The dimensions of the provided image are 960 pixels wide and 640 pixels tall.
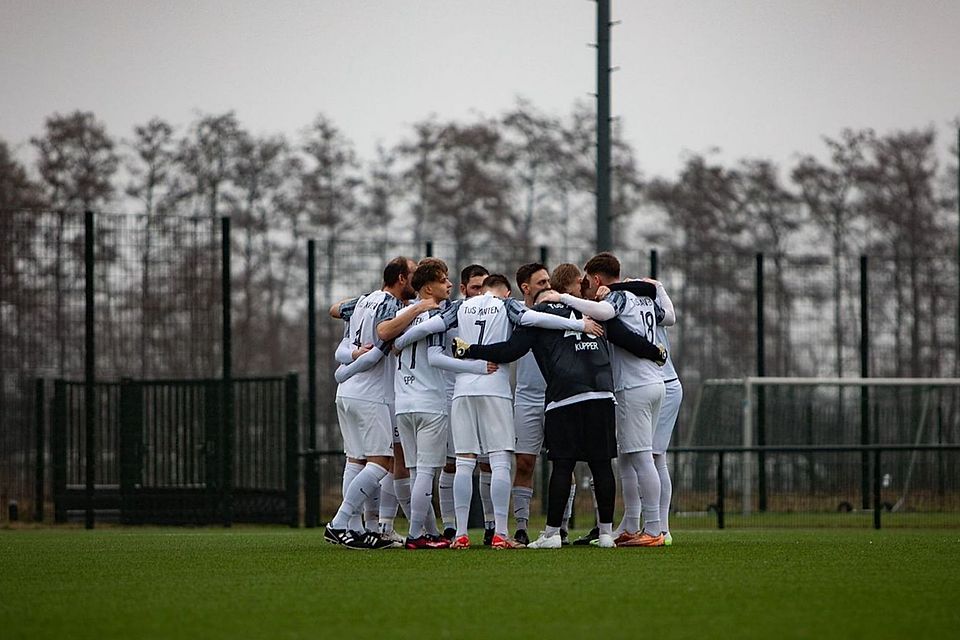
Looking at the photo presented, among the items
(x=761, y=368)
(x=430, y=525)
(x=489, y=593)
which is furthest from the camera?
(x=761, y=368)

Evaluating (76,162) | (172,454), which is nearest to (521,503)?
(172,454)

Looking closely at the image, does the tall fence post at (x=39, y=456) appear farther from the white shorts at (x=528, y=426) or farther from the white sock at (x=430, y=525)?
the white shorts at (x=528, y=426)

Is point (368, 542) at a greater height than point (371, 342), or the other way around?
point (371, 342)

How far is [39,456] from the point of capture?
17328mm

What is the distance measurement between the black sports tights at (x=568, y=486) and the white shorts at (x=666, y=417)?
2.56 ft

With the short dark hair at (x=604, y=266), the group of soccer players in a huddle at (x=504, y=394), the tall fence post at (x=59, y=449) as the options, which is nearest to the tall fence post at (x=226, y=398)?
the tall fence post at (x=59, y=449)

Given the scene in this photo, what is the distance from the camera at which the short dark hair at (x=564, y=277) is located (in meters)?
10.6

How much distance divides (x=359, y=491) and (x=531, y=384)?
1.50 m

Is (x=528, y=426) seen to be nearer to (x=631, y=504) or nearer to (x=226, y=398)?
(x=631, y=504)

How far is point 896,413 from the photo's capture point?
68.1ft

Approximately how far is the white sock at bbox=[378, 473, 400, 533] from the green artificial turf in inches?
22.6

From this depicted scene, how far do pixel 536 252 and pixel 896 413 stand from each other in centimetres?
549

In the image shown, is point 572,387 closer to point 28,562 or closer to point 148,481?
point 28,562

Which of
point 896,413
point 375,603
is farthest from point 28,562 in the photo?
point 896,413
